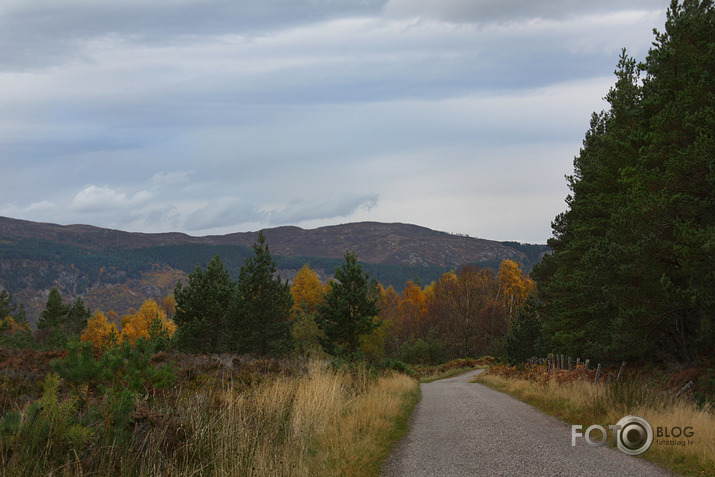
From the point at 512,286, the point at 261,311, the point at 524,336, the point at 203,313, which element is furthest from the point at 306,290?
the point at 524,336

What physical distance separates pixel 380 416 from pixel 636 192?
36.4 feet

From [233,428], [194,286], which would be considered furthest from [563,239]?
[233,428]

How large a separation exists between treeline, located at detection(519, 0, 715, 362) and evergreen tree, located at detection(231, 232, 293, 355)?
22.3m

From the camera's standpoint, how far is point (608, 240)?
62.0ft

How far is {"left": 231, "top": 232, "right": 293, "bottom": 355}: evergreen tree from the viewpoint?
35.0 m

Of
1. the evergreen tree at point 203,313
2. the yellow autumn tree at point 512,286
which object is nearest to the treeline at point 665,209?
the evergreen tree at point 203,313

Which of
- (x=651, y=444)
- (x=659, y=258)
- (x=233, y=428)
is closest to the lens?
(x=233, y=428)

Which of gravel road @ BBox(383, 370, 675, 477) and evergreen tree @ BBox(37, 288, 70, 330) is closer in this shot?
gravel road @ BBox(383, 370, 675, 477)

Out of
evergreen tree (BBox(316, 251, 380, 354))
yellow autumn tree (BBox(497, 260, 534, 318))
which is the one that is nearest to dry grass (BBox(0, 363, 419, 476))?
evergreen tree (BBox(316, 251, 380, 354))

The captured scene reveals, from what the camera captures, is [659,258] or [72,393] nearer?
[72,393]

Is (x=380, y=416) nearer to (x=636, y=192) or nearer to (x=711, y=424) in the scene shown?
(x=711, y=424)

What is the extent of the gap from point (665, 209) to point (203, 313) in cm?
3006

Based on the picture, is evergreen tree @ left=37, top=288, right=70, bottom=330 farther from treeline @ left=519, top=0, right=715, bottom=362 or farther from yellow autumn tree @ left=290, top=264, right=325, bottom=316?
treeline @ left=519, top=0, right=715, bottom=362

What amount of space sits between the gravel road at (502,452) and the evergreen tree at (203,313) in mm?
25968
